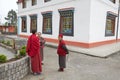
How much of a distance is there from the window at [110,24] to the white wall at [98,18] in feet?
2.13

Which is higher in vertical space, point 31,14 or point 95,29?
point 31,14

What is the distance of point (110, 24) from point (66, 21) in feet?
16.3

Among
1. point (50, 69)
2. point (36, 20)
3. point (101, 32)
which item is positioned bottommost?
point (50, 69)

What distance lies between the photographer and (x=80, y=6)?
14625mm

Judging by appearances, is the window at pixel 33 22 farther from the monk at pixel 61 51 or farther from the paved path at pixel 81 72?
the monk at pixel 61 51

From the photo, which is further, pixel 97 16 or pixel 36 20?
pixel 36 20

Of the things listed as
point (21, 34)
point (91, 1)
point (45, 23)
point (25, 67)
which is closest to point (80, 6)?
point (91, 1)

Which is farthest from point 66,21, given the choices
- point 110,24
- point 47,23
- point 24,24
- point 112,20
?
point 24,24

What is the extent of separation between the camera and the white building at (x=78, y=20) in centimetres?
1434

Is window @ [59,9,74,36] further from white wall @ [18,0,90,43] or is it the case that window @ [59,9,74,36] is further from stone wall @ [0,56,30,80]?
stone wall @ [0,56,30,80]

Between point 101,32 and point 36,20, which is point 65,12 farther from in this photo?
point 36,20

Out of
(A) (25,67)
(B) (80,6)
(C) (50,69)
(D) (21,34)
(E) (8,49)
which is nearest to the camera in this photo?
(A) (25,67)

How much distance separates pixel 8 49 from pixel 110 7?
33.1 ft

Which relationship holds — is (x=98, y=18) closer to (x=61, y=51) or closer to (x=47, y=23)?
(x=47, y=23)
